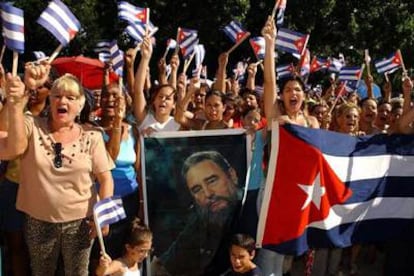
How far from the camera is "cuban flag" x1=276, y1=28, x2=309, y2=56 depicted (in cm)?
793

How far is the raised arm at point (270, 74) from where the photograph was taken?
17.5ft

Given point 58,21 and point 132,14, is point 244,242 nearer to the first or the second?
point 58,21

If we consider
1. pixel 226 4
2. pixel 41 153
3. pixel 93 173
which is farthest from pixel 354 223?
pixel 226 4

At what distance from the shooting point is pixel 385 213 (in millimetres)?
6016

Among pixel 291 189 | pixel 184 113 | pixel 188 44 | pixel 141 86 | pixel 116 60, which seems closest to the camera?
pixel 291 189

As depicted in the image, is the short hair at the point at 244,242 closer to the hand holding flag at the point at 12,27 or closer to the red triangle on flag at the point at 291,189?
the red triangle on flag at the point at 291,189

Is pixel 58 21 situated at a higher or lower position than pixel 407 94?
higher

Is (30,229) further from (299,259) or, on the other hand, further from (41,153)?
(299,259)

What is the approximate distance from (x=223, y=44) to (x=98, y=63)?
11115mm

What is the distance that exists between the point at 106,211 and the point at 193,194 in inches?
59.4

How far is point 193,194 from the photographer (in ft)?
18.9

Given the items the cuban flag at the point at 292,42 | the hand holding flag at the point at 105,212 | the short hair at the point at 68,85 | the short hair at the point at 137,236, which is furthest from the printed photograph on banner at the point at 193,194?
the cuban flag at the point at 292,42

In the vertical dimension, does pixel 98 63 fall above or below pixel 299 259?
above

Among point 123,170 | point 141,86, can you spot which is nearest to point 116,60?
point 141,86
